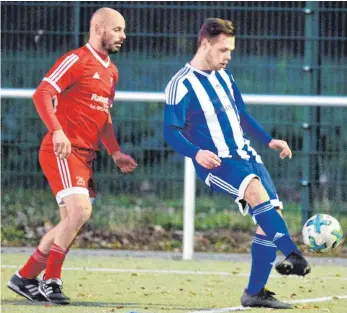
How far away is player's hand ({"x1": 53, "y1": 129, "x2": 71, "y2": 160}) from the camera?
778 centimetres

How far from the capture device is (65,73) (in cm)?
813

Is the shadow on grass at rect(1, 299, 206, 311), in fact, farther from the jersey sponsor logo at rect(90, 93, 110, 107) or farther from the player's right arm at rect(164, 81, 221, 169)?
the jersey sponsor logo at rect(90, 93, 110, 107)

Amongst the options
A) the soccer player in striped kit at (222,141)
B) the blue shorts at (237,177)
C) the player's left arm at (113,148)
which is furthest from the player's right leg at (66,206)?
the blue shorts at (237,177)

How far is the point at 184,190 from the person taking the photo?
12031 millimetres

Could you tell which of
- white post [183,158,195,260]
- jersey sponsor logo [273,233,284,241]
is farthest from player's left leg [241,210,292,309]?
white post [183,158,195,260]

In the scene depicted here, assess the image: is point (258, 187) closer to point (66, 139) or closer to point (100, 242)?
point (66, 139)

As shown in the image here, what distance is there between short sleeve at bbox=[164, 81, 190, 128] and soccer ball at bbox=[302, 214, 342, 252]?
37.7 inches

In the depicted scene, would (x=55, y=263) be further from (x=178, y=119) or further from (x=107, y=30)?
(x=107, y=30)

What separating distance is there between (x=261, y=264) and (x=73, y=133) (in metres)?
1.40

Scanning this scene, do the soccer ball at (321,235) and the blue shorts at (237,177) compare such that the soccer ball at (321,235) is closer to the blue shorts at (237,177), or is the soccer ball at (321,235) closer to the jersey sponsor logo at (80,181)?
the blue shorts at (237,177)

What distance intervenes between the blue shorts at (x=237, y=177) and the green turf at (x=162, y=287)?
2.17 ft

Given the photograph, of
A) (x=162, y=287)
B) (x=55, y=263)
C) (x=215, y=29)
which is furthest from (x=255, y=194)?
(x=162, y=287)

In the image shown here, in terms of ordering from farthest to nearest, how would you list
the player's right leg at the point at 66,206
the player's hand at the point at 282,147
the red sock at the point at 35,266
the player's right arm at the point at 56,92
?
the red sock at the point at 35,266, the player's right leg at the point at 66,206, the player's hand at the point at 282,147, the player's right arm at the point at 56,92

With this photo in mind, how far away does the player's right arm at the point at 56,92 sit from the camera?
779 cm
